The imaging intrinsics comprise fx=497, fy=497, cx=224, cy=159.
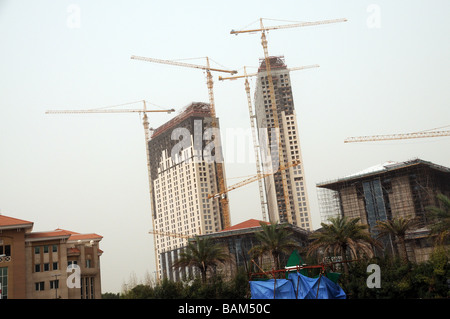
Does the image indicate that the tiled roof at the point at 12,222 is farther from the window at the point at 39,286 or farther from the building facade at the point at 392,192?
the building facade at the point at 392,192

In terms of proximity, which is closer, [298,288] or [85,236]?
[298,288]

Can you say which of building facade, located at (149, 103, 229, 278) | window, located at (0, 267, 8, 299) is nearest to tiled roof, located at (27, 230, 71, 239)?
window, located at (0, 267, 8, 299)

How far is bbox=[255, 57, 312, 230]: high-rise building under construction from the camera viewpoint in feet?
491

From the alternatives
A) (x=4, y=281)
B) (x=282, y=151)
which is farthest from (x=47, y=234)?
(x=282, y=151)

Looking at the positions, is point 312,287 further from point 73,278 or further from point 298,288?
point 73,278

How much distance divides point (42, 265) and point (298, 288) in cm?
3857

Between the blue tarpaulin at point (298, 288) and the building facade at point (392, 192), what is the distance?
185 ft

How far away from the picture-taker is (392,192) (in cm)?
9156

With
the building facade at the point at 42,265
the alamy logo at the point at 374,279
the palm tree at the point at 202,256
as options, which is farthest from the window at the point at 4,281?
the alamy logo at the point at 374,279

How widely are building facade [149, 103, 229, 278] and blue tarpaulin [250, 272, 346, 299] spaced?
5014 inches

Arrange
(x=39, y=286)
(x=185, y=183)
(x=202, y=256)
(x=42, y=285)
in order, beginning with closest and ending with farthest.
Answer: (x=202, y=256) < (x=39, y=286) < (x=42, y=285) < (x=185, y=183)

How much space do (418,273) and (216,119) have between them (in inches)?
5362

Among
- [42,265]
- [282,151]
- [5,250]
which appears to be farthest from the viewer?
[282,151]
